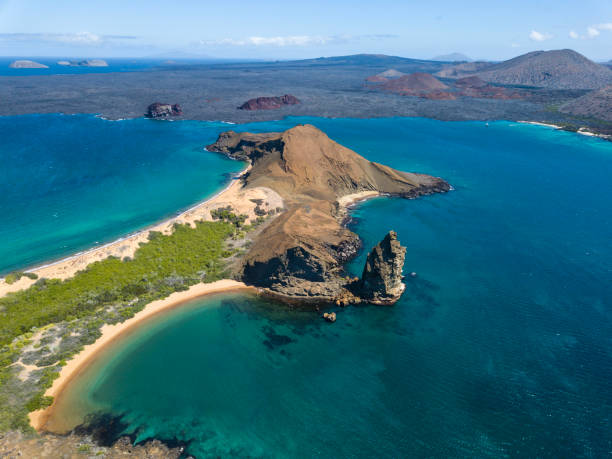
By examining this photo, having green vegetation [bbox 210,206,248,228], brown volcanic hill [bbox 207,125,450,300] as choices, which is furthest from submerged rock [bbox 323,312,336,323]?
green vegetation [bbox 210,206,248,228]

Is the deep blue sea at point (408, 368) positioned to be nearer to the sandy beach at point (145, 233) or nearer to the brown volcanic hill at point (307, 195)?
the brown volcanic hill at point (307, 195)

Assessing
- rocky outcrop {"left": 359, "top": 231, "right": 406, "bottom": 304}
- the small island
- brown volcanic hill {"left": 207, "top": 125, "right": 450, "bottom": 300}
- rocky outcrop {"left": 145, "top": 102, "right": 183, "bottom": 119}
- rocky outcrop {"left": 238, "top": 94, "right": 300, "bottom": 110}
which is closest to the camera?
the small island

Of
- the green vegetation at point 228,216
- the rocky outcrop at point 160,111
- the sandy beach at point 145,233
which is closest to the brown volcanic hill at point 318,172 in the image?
the sandy beach at point 145,233

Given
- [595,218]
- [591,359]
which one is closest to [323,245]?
[591,359]

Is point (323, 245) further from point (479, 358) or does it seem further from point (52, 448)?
point (52, 448)

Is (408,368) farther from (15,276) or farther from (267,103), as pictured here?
(267,103)

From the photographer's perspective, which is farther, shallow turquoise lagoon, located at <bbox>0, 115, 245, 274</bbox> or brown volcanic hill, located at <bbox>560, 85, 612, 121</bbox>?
brown volcanic hill, located at <bbox>560, 85, 612, 121</bbox>

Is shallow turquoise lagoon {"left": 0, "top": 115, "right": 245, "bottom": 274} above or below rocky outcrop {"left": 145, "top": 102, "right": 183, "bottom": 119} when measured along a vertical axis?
below

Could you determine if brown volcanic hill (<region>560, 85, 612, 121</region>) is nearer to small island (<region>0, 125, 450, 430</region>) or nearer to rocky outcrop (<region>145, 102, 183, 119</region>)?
small island (<region>0, 125, 450, 430</region>)
